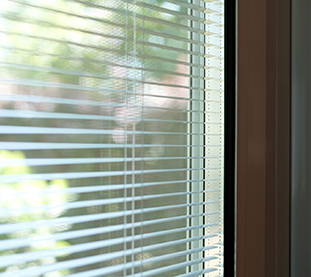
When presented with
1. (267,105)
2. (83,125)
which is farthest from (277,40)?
(83,125)

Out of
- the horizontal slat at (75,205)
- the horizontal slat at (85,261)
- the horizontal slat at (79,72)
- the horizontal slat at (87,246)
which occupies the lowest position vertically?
the horizontal slat at (85,261)

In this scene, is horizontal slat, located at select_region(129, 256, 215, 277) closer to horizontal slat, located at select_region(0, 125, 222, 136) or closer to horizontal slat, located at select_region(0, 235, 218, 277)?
horizontal slat, located at select_region(0, 235, 218, 277)

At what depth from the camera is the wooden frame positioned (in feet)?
2.81

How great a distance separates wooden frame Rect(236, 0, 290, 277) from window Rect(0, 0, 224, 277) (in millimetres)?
99

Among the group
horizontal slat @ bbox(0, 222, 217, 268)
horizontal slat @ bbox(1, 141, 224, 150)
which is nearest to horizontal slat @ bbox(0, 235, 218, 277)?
horizontal slat @ bbox(0, 222, 217, 268)

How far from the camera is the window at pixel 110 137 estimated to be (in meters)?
0.60

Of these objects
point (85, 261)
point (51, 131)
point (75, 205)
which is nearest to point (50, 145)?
point (51, 131)

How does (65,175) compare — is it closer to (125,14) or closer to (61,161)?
(61,161)

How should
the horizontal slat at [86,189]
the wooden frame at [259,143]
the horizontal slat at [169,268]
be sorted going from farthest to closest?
the wooden frame at [259,143] < the horizontal slat at [169,268] < the horizontal slat at [86,189]

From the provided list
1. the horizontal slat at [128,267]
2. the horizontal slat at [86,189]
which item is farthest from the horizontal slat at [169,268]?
the horizontal slat at [86,189]

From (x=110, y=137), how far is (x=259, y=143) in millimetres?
430

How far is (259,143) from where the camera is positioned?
87 centimetres

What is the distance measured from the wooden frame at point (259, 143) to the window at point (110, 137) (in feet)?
0.32

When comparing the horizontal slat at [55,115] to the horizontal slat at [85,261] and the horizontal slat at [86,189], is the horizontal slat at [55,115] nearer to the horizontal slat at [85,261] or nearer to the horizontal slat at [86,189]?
the horizontal slat at [86,189]
